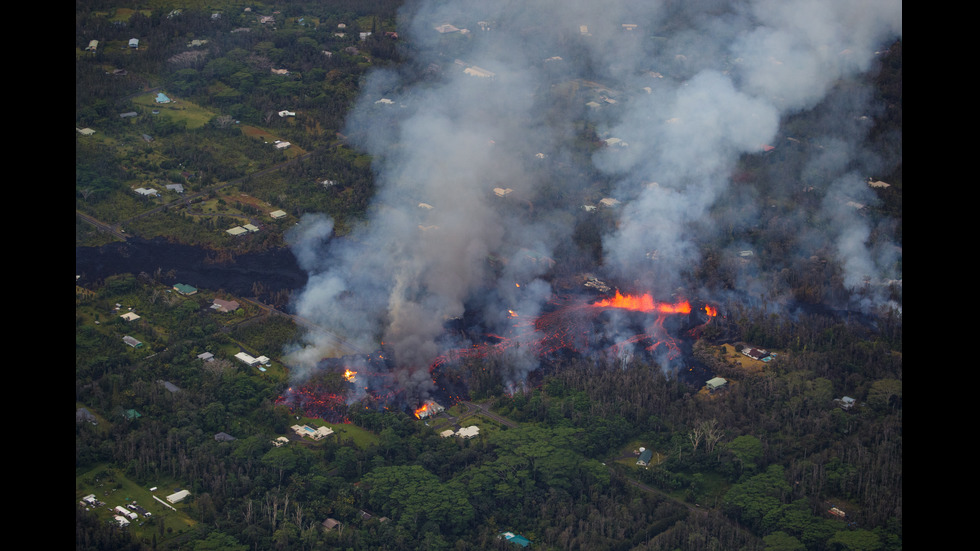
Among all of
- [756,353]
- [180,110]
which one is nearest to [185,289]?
[180,110]

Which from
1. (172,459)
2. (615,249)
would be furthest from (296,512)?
(615,249)

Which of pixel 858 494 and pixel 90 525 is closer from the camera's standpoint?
pixel 90 525

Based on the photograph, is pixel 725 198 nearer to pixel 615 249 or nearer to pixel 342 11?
pixel 615 249

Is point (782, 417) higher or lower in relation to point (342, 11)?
lower

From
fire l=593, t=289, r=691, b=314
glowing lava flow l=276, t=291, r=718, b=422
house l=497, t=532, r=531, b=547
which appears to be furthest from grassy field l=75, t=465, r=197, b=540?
fire l=593, t=289, r=691, b=314

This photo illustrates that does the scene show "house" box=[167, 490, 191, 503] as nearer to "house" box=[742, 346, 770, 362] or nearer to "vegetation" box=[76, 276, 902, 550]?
"vegetation" box=[76, 276, 902, 550]

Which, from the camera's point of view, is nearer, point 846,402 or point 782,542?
point 782,542

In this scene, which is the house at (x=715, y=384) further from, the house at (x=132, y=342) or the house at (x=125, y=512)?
the house at (x=132, y=342)

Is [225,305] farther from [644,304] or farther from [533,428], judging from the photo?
[644,304]
